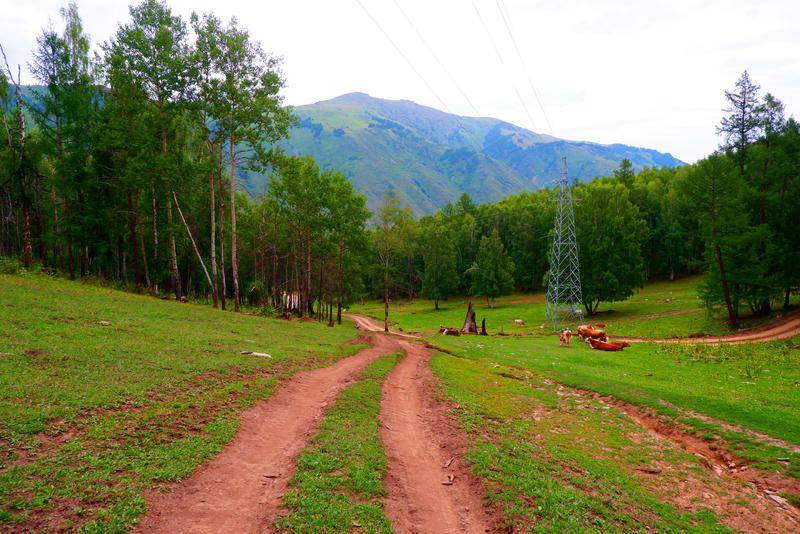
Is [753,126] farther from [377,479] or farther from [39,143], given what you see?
[39,143]

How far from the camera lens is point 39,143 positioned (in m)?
33.2

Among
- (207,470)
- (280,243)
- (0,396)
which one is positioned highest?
(280,243)

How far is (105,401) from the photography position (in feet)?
32.3

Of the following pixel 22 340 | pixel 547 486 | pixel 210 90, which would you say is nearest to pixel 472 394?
pixel 547 486

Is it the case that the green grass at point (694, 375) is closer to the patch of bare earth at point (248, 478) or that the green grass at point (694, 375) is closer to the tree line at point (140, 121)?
the patch of bare earth at point (248, 478)

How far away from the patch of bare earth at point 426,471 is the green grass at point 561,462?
0.45 m

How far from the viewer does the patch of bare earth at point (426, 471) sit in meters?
7.62

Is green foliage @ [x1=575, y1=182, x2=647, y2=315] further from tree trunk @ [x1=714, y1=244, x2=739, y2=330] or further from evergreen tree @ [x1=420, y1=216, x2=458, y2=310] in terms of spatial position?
evergreen tree @ [x1=420, y1=216, x2=458, y2=310]

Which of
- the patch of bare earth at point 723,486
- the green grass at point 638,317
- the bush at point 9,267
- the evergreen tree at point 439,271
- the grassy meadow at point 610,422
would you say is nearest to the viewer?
the grassy meadow at point 610,422

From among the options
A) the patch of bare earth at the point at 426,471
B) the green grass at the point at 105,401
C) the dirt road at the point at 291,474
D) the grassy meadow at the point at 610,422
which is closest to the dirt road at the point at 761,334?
the grassy meadow at the point at 610,422

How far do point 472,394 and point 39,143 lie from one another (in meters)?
40.9

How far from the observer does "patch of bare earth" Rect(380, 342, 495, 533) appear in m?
7.62

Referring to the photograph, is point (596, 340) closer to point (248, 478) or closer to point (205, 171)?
point (248, 478)

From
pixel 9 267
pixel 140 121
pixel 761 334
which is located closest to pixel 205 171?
pixel 140 121
